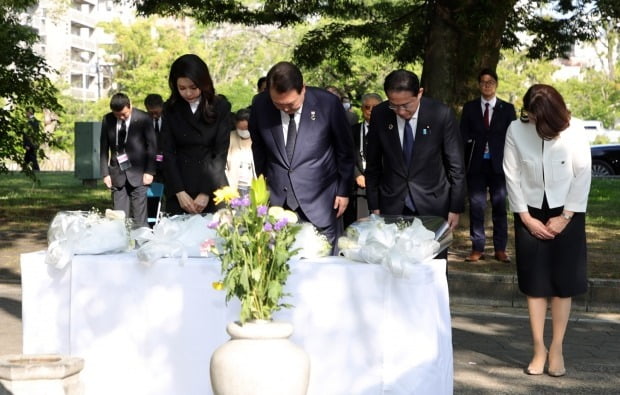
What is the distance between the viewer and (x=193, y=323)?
610 centimetres

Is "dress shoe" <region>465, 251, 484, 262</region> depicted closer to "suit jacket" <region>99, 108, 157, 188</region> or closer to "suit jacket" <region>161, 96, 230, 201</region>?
"suit jacket" <region>99, 108, 157, 188</region>

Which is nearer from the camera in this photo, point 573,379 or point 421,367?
point 421,367

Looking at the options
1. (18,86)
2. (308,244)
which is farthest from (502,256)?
(18,86)

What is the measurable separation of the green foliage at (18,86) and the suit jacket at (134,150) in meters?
4.86

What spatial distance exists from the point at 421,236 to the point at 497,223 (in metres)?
6.64

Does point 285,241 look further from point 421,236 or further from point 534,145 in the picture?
point 534,145

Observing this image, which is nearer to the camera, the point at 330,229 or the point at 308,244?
the point at 308,244

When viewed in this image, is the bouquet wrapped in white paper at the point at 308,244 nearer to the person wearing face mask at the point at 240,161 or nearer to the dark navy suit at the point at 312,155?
the dark navy suit at the point at 312,155

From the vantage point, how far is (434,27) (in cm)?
1516

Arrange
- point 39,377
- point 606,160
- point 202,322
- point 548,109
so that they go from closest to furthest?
1. point 39,377
2. point 202,322
3. point 548,109
4. point 606,160

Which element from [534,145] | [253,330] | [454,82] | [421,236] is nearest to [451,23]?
[454,82]

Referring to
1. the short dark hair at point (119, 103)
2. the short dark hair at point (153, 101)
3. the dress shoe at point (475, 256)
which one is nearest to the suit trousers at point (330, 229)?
the dress shoe at point (475, 256)

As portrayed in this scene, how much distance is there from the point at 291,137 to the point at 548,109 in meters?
1.57

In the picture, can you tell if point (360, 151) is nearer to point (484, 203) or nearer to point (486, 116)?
point (486, 116)
